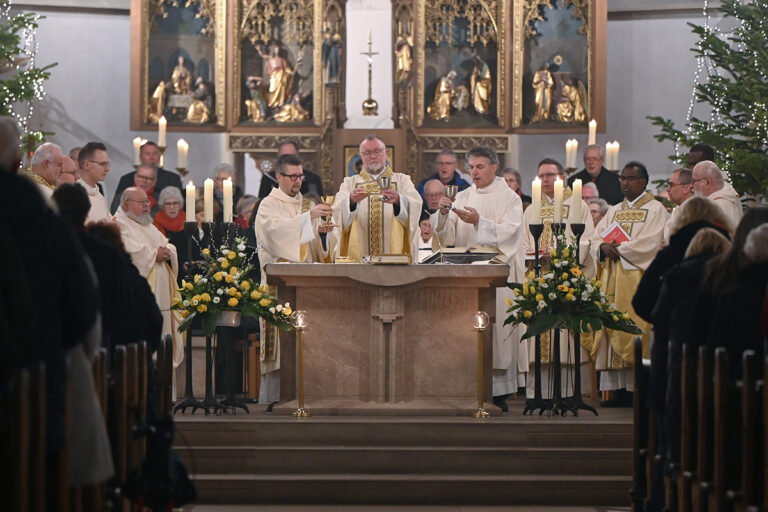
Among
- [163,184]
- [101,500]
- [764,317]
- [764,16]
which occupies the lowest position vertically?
[101,500]

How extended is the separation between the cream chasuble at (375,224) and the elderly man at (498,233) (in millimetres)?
249

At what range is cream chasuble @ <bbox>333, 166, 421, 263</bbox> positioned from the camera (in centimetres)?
994

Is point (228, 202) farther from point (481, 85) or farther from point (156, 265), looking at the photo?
point (481, 85)

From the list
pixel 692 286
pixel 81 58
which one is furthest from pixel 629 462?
pixel 81 58

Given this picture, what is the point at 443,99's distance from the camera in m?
14.7

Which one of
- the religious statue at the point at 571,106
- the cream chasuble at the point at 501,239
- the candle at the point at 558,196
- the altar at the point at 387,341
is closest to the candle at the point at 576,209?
the candle at the point at 558,196

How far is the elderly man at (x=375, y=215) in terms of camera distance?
987 centimetres

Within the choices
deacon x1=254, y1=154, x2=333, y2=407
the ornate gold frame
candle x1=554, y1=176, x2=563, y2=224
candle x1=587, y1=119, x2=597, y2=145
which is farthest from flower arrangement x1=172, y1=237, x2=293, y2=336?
candle x1=587, y1=119, x2=597, y2=145

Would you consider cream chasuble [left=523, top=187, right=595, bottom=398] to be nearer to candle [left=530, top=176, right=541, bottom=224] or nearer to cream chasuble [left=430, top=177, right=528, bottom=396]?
cream chasuble [left=430, top=177, right=528, bottom=396]

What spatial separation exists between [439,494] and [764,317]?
320 cm

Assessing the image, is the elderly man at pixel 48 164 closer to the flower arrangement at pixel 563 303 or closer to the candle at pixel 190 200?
the candle at pixel 190 200

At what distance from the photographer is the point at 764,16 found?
12484 millimetres

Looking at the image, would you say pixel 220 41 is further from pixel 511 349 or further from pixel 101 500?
pixel 101 500

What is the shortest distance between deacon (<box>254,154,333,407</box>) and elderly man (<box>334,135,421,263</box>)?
20cm
